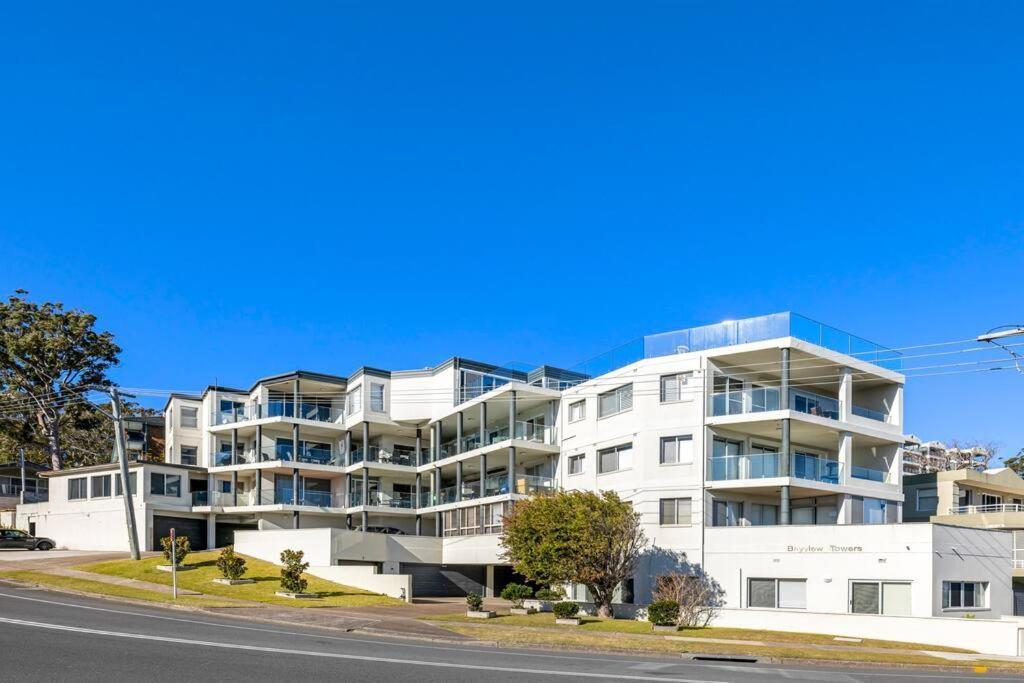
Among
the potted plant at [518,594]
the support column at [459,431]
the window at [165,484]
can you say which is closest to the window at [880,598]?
the potted plant at [518,594]

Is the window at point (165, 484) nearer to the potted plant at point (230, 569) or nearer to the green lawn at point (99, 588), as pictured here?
the green lawn at point (99, 588)

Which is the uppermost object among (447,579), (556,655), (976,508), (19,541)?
(976,508)

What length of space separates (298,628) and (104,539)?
1266 inches

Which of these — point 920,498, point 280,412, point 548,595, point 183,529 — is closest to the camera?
point 548,595

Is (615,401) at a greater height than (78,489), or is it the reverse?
(615,401)

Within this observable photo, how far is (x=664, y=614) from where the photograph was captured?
34.0 metres

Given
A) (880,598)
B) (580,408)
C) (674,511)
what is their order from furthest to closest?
1. (580,408)
2. (674,511)
3. (880,598)

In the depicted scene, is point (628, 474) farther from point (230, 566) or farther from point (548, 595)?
point (230, 566)

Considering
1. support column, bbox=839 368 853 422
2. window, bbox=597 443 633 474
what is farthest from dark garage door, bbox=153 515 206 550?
support column, bbox=839 368 853 422

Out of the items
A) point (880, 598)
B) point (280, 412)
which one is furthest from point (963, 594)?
point (280, 412)

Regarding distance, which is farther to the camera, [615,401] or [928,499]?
[928,499]

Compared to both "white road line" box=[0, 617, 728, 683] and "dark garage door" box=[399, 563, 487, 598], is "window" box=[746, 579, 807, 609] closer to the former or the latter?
"white road line" box=[0, 617, 728, 683]

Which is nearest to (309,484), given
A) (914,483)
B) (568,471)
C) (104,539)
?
(104,539)

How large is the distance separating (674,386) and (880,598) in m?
12.1
